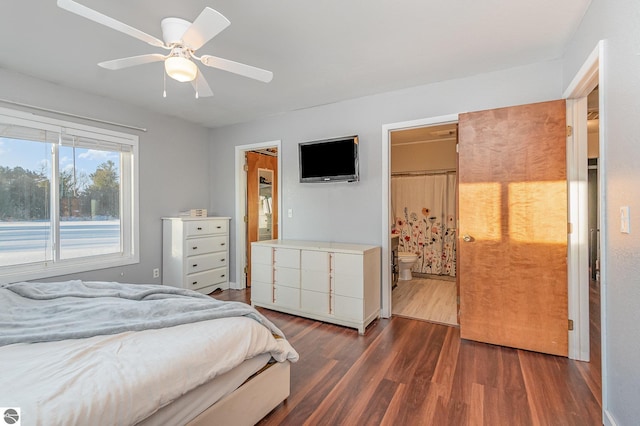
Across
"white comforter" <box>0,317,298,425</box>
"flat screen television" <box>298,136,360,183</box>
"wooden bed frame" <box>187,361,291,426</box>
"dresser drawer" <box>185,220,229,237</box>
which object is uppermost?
"flat screen television" <box>298,136,360,183</box>

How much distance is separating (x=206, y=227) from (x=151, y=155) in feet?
3.77

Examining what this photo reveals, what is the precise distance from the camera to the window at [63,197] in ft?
9.33

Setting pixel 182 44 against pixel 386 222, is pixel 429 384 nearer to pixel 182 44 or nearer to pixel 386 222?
pixel 386 222

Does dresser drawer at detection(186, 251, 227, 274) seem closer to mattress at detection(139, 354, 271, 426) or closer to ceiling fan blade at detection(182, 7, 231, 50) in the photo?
mattress at detection(139, 354, 271, 426)

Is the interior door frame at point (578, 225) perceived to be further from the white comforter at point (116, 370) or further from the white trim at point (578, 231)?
the white comforter at point (116, 370)

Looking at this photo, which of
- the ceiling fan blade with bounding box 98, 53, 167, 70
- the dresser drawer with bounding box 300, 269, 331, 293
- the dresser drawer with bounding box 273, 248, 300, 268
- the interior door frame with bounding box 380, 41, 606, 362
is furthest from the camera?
the dresser drawer with bounding box 273, 248, 300, 268

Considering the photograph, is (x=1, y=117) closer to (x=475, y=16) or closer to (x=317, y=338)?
(x=317, y=338)

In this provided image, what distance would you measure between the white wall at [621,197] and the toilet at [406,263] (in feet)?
10.8

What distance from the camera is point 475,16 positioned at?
2014 millimetres

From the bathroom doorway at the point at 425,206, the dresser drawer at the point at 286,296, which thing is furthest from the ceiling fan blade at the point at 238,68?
the bathroom doorway at the point at 425,206

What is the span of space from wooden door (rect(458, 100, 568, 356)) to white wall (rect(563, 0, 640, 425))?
73 centimetres

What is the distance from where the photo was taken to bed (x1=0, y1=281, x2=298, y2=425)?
1.02 m

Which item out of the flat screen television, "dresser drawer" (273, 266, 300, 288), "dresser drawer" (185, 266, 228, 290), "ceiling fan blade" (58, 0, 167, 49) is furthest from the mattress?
"dresser drawer" (185, 266, 228, 290)

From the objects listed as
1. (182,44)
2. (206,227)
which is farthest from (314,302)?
(182,44)
